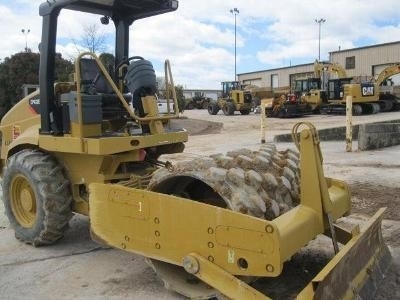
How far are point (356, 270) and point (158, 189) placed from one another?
157 centimetres

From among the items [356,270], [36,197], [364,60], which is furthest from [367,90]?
[356,270]

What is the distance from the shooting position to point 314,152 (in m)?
3.68

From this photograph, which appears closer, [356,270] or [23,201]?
[356,270]

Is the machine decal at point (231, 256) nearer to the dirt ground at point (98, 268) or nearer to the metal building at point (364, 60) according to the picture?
the dirt ground at point (98, 268)

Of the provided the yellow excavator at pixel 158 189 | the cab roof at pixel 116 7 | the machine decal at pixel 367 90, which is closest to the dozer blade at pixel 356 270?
the yellow excavator at pixel 158 189

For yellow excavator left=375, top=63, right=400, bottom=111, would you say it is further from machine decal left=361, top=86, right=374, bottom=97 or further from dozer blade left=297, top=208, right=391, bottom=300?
dozer blade left=297, top=208, right=391, bottom=300

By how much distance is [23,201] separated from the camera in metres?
5.58

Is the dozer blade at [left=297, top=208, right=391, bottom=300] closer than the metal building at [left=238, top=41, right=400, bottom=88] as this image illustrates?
Yes

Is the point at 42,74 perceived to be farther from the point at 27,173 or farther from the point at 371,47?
the point at 371,47

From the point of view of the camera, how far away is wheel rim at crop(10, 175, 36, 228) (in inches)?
216

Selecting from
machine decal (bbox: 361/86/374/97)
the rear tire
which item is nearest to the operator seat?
the rear tire

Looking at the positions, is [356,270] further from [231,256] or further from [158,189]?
[158,189]

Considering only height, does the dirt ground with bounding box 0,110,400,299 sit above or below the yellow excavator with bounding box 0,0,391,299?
below

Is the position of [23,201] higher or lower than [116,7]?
lower
